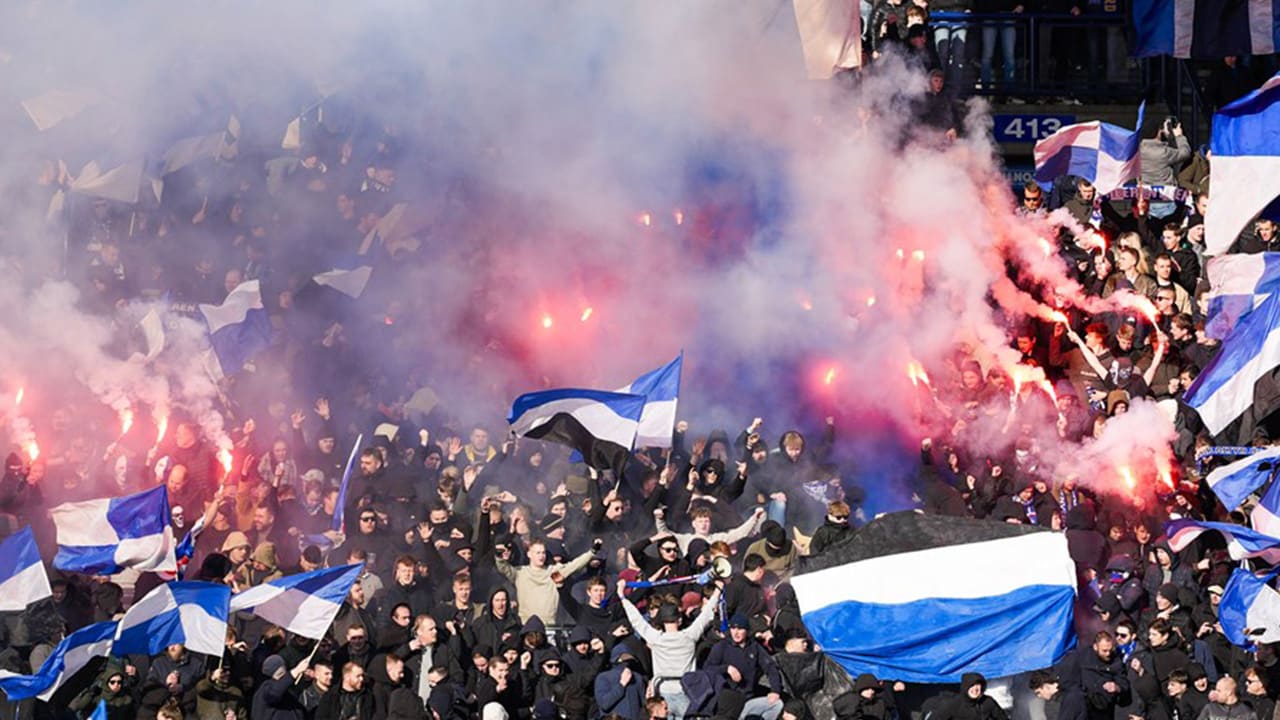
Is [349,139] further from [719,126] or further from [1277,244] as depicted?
[1277,244]

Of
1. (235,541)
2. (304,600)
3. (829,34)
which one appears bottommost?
(235,541)

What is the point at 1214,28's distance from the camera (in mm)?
19188

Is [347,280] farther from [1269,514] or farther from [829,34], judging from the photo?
[1269,514]

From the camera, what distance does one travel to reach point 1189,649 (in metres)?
13.6

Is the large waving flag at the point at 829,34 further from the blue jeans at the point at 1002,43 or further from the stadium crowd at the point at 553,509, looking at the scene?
the blue jeans at the point at 1002,43

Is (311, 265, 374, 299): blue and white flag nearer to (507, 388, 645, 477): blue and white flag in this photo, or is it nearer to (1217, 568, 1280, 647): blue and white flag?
(507, 388, 645, 477): blue and white flag

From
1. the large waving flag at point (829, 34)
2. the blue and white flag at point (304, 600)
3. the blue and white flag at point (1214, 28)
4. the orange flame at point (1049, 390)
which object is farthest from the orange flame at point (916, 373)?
the blue and white flag at point (304, 600)

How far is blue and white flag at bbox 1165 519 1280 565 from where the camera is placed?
12.8 metres

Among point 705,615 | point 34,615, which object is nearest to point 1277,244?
point 705,615

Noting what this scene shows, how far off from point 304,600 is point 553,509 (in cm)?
234

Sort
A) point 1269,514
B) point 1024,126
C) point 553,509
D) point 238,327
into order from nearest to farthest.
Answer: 1. point 1269,514
2. point 553,509
3. point 238,327
4. point 1024,126

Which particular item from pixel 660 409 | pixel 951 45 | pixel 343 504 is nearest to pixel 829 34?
pixel 951 45

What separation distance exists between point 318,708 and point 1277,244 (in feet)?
25.2

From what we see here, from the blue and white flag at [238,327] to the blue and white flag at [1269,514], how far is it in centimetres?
830
